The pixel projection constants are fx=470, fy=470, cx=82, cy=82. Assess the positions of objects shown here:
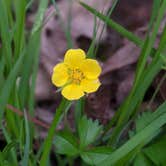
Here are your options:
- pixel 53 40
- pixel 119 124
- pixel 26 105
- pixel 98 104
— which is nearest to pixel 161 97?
pixel 98 104

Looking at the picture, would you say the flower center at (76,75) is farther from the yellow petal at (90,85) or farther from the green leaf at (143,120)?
the green leaf at (143,120)

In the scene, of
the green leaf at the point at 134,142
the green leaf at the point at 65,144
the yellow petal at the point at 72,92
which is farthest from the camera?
the green leaf at the point at 65,144

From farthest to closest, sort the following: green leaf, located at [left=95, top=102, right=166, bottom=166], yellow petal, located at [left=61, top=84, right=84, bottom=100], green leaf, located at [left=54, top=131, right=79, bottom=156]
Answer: green leaf, located at [left=54, top=131, right=79, bottom=156] < green leaf, located at [left=95, top=102, right=166, bottom=166] < yellow petal, located at [left=61, top=84, right=84, bottom=100]

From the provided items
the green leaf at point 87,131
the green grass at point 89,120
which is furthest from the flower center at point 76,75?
the green leaf at point 87,131

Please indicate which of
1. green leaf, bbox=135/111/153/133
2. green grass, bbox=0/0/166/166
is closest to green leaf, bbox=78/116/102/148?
green grass, bbox=0/0/166/166

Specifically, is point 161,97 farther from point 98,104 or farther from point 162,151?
point 162,151

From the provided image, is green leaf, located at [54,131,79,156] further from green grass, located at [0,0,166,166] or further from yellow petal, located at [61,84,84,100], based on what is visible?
yellow petal, located at [61,84,84,100]

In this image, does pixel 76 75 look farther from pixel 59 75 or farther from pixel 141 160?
pixel 141 160
